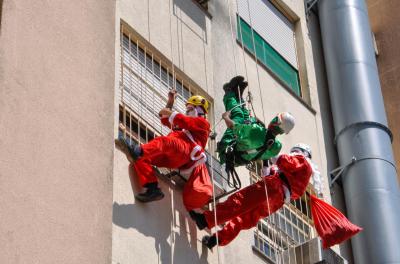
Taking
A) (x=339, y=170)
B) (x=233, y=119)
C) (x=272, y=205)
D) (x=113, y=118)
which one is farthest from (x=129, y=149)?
(x=339, y=170)

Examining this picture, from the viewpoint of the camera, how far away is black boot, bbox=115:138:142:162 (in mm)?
11922

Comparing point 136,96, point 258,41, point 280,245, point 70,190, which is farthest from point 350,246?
point 70,190

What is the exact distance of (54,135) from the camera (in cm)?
1056

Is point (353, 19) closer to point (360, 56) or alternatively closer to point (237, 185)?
point (360, 56)

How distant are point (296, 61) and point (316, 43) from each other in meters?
1.13

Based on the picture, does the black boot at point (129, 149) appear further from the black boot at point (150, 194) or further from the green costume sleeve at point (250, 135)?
the green costume sleeve at point (250, 135)

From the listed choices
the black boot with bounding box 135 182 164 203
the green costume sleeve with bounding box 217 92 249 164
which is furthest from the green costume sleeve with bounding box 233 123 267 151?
the black boot with bounding box 135 182 164 203

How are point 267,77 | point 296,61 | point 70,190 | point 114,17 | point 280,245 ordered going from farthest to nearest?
point 296,61, point 267,77, point 280,245, point 114,17, point 70,190

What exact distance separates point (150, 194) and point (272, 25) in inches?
291

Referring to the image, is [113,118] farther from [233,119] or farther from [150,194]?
[233,119]

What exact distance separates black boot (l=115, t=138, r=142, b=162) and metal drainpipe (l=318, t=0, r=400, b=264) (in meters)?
6.04

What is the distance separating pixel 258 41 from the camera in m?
17.9

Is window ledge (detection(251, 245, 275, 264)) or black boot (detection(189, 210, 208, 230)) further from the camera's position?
window ledge (detection(251, 245, 275, 264))

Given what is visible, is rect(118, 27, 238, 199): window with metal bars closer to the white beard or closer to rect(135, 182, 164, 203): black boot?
the white beard
